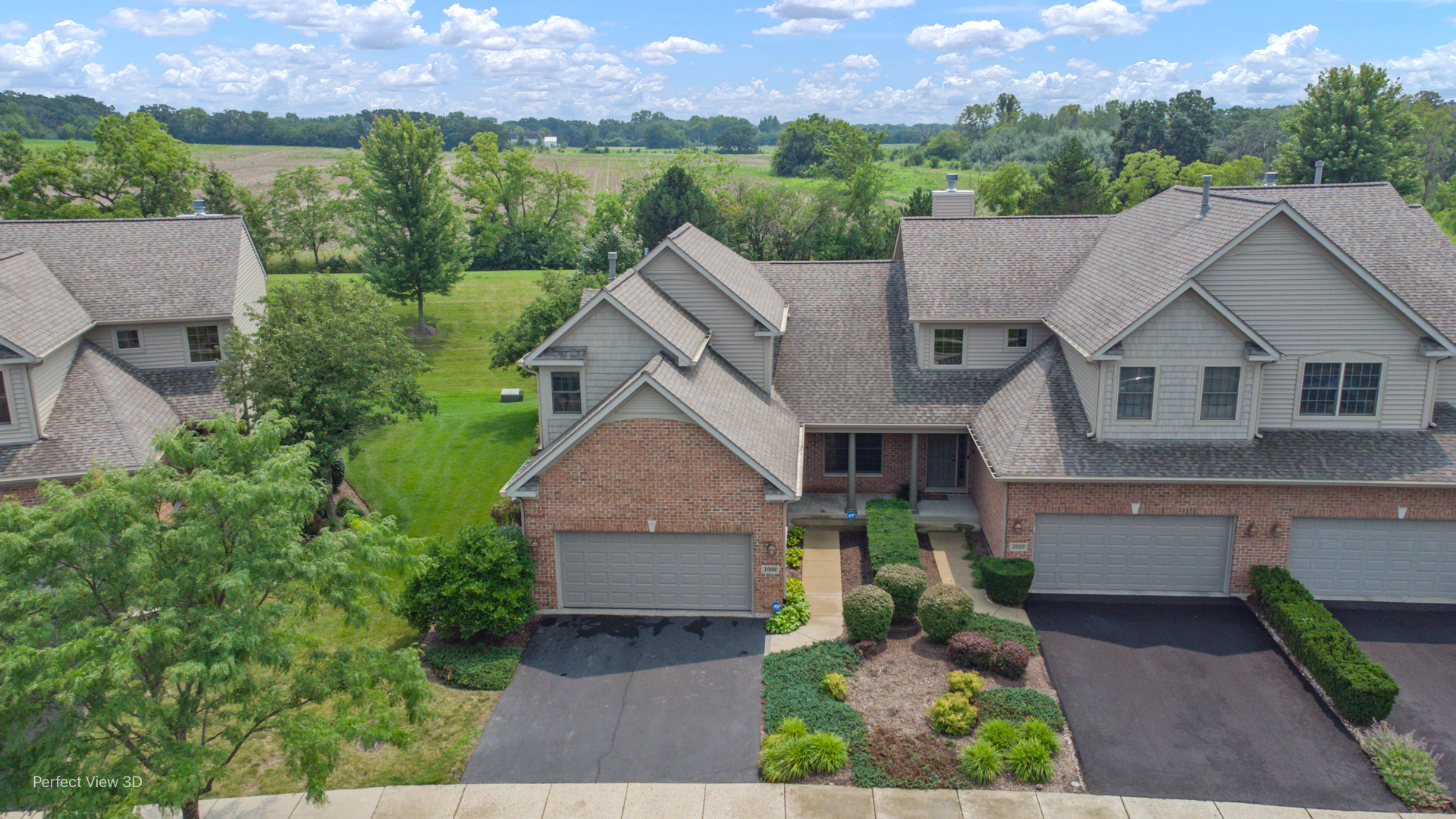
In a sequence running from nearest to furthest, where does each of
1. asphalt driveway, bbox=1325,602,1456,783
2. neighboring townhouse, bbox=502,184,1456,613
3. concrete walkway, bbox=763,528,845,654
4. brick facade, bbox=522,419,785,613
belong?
asphalt driveway, bbox=1325,602,1456,783 < concrete walkway, bbox=763,528,845,654 < brick facade, bbox=522,419,785,613 < neighboring townhouse, bbox=502,184,1456,613

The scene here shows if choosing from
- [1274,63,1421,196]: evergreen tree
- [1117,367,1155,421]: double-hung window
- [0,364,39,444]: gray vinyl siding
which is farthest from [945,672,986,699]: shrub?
[1274,63,1421,196]: evergreen tree

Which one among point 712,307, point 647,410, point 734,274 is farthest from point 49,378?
point 734,274

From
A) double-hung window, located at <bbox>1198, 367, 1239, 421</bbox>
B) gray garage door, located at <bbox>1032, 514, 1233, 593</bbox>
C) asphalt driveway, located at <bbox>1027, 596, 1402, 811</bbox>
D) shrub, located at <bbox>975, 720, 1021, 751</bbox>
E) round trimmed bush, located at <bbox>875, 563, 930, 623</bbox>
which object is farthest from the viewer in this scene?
gray garage door, located at <bbox>1032, 514, 1233, 593</bbox>

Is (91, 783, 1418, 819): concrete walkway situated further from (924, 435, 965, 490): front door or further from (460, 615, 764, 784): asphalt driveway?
(924, 435, 965, 490): front door

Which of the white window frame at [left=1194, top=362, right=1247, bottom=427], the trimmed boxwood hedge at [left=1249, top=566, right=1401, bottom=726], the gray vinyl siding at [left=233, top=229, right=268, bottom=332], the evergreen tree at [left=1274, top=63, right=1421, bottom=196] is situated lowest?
the trimmed boxwood hedge at [left=1249, top=566, right=1401, bottom=726]

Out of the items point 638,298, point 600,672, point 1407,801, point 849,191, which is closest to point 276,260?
point 849,191

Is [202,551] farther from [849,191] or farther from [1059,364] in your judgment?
[849,191]

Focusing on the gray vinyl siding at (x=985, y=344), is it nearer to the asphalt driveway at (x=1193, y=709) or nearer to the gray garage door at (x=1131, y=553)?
the gray garage door at (x=1131, y=553)

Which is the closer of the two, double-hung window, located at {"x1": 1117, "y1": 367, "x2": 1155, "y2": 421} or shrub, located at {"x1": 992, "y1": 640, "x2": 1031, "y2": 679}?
shrub, located at {"x1": 992, "y1": 640, "x2": 1031, "y2": 679}
